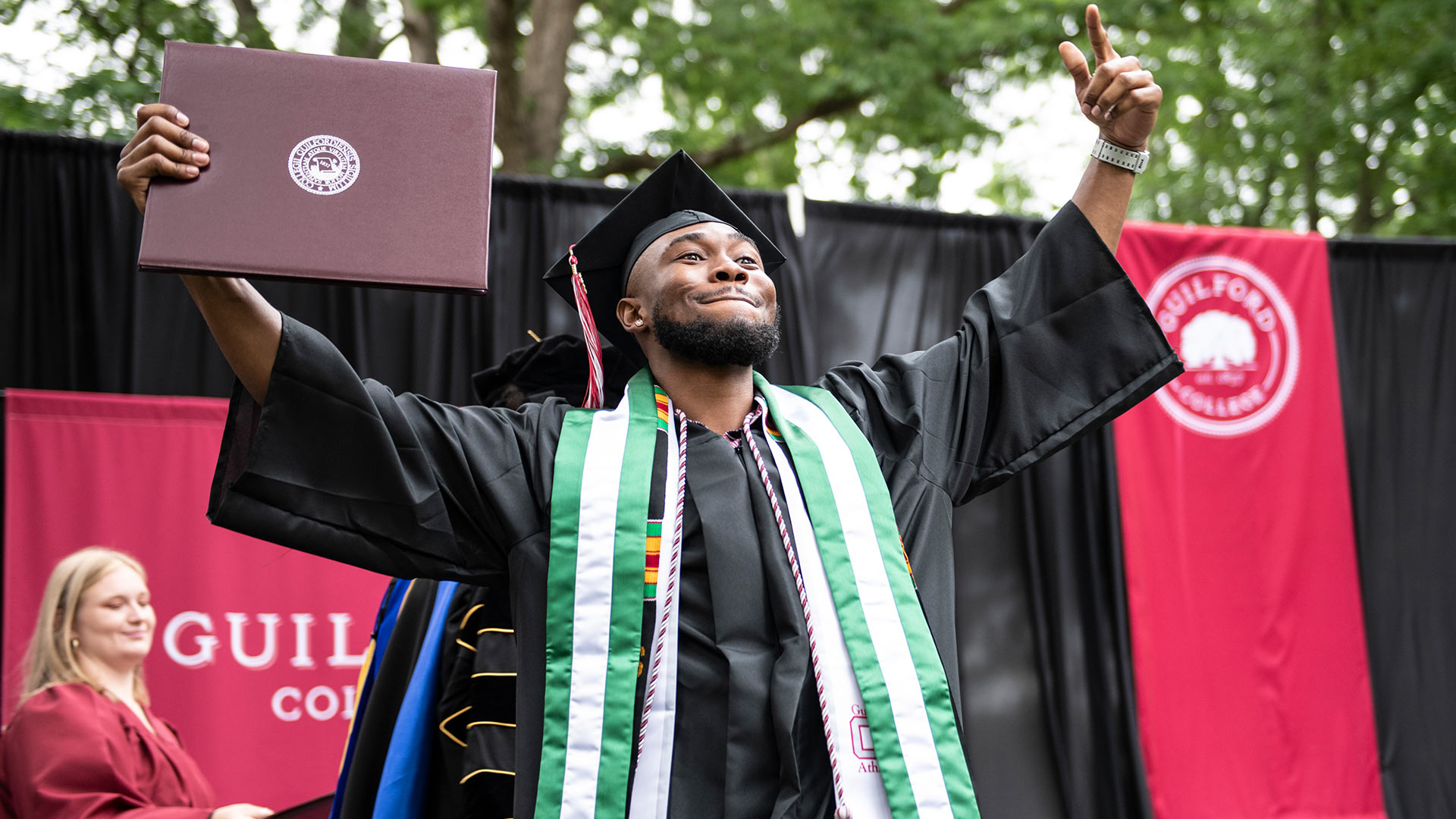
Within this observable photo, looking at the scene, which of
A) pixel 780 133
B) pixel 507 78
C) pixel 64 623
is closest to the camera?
pixel 64 623

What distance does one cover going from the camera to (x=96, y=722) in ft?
11.1

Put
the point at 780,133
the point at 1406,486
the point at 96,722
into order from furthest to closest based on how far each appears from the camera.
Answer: the point at 780,133 → the point at 1406,486 → the point at 96,722

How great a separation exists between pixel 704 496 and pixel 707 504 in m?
0.02

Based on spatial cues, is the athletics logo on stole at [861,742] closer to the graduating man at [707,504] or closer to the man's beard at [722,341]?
the graduating man at [707,504]

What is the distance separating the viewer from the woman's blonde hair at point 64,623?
3.52 metres

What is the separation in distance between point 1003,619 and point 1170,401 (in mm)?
1125

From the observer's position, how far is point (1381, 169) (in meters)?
8.32

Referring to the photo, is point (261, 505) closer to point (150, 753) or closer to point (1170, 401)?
point (150, 753)

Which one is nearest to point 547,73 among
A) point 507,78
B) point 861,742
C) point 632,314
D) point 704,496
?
point 507,78

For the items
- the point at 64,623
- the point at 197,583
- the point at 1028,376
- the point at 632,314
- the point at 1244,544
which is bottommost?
the point at 64,623

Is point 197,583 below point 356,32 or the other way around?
below

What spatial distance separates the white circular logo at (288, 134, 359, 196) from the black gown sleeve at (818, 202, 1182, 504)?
3.57ft

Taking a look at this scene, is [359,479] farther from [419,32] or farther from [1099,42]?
[419,32]

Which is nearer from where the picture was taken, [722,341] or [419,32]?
[722,341]
